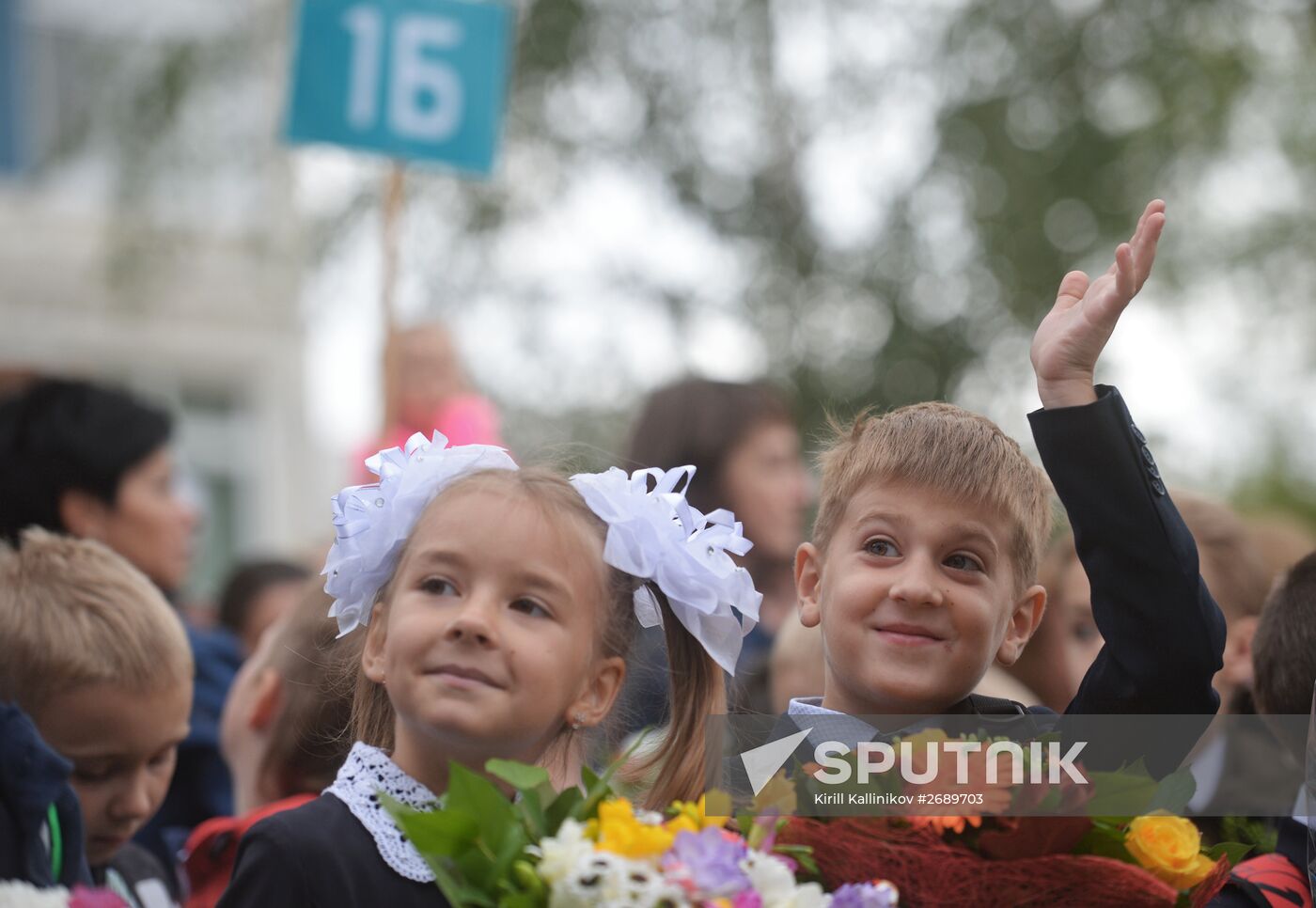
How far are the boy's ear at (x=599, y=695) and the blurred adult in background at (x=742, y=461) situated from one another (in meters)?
2.02

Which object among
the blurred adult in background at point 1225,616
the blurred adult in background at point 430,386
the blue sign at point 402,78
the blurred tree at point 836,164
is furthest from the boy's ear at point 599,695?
the blurred tree at point 836,164

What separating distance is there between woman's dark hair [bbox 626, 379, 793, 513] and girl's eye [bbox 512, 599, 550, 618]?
7.11 ft

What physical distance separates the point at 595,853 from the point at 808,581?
3.28ft

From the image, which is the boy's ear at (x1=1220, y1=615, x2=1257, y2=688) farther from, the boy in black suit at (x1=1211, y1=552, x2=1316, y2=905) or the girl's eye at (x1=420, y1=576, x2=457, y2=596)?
the girl's eye at (x1=420, y1=576, x2=457, y2=596)

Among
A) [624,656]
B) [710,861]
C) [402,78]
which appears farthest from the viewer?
[402,78]

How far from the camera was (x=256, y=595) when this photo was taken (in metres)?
6.04

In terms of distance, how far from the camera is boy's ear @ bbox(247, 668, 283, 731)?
11.7 feet

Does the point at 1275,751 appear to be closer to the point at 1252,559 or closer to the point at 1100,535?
the point at 1252,559

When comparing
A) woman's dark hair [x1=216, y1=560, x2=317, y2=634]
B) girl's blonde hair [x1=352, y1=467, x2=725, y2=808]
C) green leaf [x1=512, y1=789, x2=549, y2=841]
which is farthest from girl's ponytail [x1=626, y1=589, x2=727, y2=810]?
woman's dark hair [x1=216, y1=560, x2=317, y2=634]

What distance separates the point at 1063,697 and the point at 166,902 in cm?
216

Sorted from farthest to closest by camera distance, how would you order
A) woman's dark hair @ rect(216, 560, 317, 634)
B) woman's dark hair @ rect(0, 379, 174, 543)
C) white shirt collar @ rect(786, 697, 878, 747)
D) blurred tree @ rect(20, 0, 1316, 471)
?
blurred tree @ rect(20, 0, 1316, 471) < woman's dark hair @ rect(216, 560, 317, 634) < woman's dark hair @ rect(0, 379, 174, 543) < white shirt collar @ rect(786, 697, 878, 747)

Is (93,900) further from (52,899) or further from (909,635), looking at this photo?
(909,635)

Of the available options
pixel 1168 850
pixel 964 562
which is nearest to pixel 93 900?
pixel 964 562

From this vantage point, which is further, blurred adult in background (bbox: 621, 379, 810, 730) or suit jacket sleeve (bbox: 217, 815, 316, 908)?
blurred adult in background (bbox: 621, 379, 810, 730)
